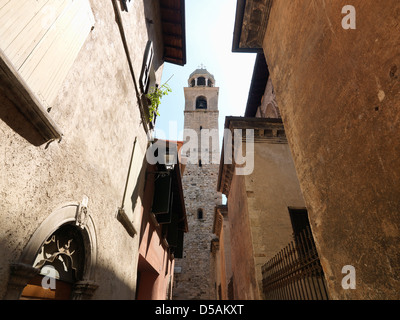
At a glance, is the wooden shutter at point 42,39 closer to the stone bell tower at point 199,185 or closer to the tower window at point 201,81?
the stone bell tower at point 199,185

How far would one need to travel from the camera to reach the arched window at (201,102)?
1072 inches

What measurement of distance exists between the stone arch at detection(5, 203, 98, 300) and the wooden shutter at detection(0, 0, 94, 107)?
43.8 inches

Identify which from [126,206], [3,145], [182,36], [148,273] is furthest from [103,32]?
[148,273]

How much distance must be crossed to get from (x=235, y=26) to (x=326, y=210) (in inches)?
179

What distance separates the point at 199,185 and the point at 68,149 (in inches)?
771

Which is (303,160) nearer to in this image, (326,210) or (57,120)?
(326,210)

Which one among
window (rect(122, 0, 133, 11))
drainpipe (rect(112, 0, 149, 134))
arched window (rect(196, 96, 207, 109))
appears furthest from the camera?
arched window (rect(196, 96, 207, 109))

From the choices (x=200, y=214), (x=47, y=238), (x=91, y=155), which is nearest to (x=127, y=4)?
(x=91, y=155)

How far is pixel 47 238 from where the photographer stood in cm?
214

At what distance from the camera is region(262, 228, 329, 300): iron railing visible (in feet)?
11.0

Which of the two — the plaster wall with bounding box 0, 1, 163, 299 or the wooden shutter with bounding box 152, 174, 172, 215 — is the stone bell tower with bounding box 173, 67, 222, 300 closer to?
the wooden shutter with bounding box 152, 174, 172, 215

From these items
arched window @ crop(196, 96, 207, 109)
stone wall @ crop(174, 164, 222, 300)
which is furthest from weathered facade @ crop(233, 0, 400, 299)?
arched window @ crop(196, 96, 207, 109)

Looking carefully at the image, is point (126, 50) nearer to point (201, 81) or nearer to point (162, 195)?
point (162, 195)

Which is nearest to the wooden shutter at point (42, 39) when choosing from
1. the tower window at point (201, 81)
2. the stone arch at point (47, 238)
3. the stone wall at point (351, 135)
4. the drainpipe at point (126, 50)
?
the stone arch at point (47, 238)
